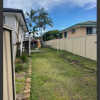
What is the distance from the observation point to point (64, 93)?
2922 millimetres

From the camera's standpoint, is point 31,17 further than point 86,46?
Yes

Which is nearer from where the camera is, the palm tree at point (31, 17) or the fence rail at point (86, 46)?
the fence rail at point (86, 46)

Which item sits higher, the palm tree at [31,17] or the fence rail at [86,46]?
the palm tree at [31,17]

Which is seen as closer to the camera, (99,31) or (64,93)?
(99,31)

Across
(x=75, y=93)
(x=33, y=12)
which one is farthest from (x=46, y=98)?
(x=33, y=12)

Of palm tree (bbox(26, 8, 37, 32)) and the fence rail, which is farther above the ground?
palm tree (bbox(26, 8, 37, 32))

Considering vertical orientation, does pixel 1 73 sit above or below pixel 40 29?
below

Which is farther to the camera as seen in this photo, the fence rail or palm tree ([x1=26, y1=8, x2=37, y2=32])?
palm tree ([x1=26, y1=8, x2=37, y2=32])

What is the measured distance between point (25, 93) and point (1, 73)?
→ 1745 millimetres

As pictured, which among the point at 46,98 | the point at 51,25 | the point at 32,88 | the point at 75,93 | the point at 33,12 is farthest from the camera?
the point at 51,25

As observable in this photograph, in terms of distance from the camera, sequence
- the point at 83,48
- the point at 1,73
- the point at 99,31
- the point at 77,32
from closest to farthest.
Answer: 1. the point at 99,31
2. the point at 1,73
3. the point at 83,48
4. the point at 77,32

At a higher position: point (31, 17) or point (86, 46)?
point (31, 17)

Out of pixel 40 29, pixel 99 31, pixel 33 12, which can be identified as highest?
pixel 33 12

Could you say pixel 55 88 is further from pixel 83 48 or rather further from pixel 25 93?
pixel 83 48
